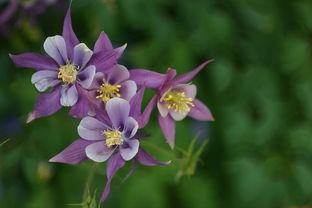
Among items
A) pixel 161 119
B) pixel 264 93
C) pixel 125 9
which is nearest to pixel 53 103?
pixel 161 119

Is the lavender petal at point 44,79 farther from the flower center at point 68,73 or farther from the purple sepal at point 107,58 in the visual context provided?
the purple sepal at point 107,58

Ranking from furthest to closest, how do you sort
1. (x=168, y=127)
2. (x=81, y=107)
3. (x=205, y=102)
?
(x=205, y=102), (x=168, y=127), (x=81, y=107)

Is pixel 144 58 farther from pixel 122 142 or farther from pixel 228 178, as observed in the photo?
pixel 122 142

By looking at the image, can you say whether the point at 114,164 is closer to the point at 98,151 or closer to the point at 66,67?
the point at 98,151

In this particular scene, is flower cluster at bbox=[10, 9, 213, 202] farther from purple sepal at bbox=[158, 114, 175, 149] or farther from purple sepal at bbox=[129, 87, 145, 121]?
purple sepal at bbox=[158, 114, 175, 149]

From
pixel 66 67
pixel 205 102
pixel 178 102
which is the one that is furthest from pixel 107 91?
pixel 205 102

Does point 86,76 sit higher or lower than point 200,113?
higher

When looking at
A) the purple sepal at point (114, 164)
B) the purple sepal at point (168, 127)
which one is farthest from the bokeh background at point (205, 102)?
the purple sepal at point (114, 164)

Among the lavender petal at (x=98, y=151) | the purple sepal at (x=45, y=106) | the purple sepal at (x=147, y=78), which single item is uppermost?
the purple sepal at (x=147, y=78)
